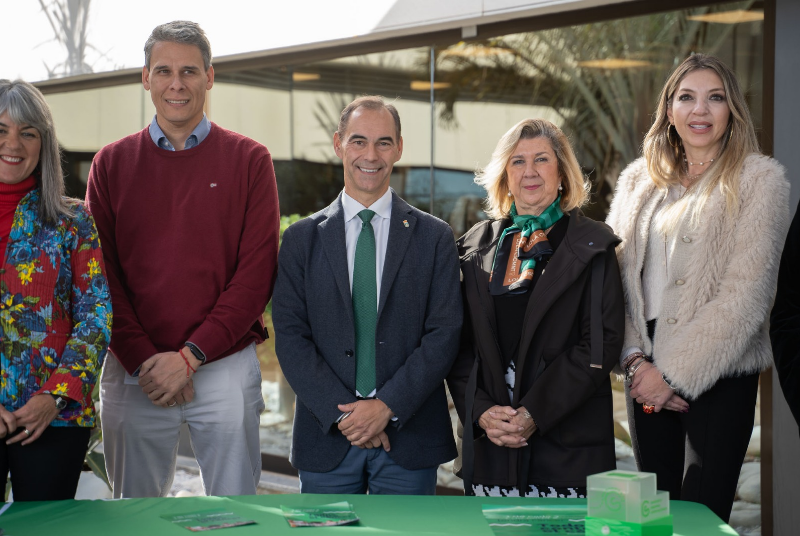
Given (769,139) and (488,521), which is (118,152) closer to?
(488,521)

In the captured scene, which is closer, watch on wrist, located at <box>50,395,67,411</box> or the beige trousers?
watch on wrist, located at <box>50,395,67,411</box>

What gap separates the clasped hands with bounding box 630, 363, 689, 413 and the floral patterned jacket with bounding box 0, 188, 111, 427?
1.86 m

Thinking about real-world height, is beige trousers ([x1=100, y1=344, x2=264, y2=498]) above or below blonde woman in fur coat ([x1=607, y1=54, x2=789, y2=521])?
below

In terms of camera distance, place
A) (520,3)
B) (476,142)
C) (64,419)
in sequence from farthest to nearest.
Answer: (476,142)
(520,3)
(64,419)

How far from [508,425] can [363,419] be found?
0.51 meters

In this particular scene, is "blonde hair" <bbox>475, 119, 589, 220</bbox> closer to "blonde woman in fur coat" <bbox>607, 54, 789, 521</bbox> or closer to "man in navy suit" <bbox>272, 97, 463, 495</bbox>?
"blonde woman in fur coat" <bbox>607, 54, 789, 521</bbox>

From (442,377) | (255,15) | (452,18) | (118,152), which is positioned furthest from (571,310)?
(255,15)

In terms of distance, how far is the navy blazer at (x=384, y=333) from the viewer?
3.08 m

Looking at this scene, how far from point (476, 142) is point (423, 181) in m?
0.45

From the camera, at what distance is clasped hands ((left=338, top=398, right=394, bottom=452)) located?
300 centimetres

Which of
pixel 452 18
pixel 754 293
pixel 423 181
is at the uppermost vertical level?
pixel 452 18

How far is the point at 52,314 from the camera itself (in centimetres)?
287

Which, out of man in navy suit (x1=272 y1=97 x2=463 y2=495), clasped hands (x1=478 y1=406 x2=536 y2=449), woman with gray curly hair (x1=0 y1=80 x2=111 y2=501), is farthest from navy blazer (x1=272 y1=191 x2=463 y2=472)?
woman with gray curly hair (x1=0 y1=80 x2=111 y2=501)

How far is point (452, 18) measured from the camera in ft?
15.5
